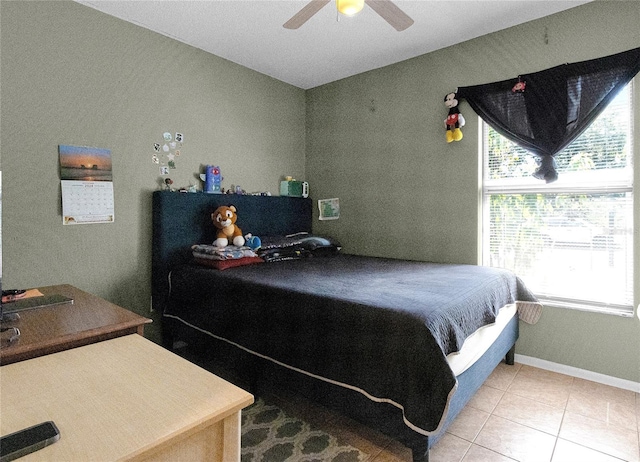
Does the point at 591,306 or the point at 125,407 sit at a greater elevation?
the point at 125,407

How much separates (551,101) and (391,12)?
4.66 ft

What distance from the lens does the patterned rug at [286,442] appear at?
163 cm

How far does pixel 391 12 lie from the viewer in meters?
1.82

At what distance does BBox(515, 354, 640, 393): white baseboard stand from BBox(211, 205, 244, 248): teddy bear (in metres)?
2.41

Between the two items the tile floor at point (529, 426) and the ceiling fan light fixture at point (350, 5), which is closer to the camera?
the ceiling fan light fixture at point (350, 5)

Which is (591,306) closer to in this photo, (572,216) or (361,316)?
(572,216)

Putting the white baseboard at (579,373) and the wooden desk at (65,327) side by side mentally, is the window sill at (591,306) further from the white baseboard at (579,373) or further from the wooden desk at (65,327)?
the wooden desk at (65,327)

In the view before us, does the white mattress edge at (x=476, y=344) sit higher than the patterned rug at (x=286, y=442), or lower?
A: higher

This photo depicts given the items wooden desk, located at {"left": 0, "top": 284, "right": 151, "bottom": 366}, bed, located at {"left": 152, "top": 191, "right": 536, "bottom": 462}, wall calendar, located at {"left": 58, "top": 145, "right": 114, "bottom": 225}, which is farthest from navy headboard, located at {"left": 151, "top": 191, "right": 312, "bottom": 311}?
wooden desk, located at {"left": 0, "top": 284, "right": 151, "bottom": 366}

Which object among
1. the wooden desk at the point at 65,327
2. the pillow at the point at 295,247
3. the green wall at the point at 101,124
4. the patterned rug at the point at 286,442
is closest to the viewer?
the wooden desk at the point at 65,327

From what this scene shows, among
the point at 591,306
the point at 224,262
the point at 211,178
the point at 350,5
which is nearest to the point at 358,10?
the point at 350,5

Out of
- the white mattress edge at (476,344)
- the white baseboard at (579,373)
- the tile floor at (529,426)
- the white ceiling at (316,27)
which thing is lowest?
the tile floor at (529,426)

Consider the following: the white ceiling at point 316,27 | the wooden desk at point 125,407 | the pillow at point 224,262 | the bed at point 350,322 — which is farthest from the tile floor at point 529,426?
the white ceiling at point 316,27

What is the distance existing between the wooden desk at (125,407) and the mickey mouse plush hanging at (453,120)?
265 centimetres
